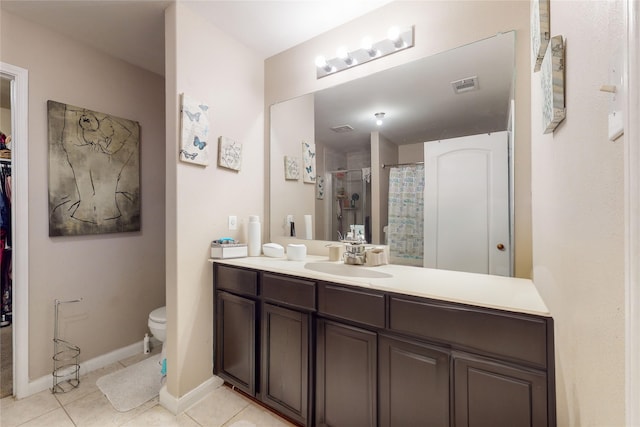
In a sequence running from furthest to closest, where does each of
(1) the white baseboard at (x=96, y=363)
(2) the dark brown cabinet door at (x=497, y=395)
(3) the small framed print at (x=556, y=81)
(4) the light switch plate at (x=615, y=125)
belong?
(1) the white baseboard at (x=96, y=363) < (2) the dark brown cabinet door at (x=497, y=395) < (3) the small framed print at (x=556, y=81) < (4) the light switch plate at (x=615, y=125)

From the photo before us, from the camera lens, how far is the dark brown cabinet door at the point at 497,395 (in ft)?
3.08

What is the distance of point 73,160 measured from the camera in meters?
2.09

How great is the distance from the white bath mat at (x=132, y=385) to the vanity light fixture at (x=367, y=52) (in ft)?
8.41

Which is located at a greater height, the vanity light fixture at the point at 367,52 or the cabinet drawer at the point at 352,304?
the vanity light fixture at the point at 367,52

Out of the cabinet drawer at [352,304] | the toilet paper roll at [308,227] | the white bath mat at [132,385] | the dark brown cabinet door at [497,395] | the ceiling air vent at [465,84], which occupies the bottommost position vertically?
the white bath mat at [132,385]

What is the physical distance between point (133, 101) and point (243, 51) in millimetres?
1121

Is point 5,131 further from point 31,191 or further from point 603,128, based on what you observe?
point 603,128

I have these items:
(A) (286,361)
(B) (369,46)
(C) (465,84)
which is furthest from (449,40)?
(A) (286,361)

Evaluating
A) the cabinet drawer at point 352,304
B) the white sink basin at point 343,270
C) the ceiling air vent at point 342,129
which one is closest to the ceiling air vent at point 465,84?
the ceiling air vent at point 342,129

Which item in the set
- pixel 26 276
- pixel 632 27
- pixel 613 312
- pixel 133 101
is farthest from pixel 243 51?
pixel 613 312

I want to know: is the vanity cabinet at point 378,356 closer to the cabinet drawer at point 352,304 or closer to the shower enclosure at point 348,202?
the cabinet drawer at point 352,304

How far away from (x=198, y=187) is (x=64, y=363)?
1684 millimetres

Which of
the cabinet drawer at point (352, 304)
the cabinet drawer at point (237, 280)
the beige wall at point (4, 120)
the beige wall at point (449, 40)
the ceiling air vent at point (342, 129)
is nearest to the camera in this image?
the cabinet drawer at point (352, 304)

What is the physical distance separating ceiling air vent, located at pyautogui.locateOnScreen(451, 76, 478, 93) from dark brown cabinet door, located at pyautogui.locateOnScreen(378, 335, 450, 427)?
136 cm
